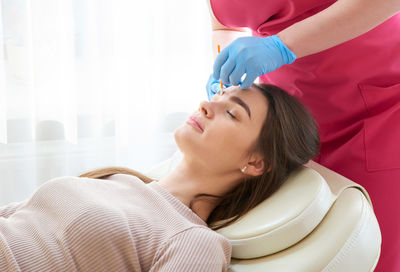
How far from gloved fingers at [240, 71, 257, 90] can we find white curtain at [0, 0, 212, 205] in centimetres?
133

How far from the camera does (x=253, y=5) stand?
1550 mm

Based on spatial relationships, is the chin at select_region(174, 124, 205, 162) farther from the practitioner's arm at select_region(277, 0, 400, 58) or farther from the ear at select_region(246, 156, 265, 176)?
the practitioner's arm at select_region(277, 0, 400, 58)

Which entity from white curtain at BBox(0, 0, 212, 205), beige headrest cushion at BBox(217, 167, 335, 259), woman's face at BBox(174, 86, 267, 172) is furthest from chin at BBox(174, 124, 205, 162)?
white curtain at BBox(0, 0, 212, 205)

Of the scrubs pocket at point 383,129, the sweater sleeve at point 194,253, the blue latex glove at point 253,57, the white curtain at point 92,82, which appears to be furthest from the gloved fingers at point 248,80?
the white curtain at point 92,82

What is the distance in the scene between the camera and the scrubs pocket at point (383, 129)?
1.44 meters

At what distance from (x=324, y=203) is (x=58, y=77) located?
1.71 meters

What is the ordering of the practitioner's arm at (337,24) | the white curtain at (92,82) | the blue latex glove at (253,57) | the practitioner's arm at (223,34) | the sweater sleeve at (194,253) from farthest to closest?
1. the white curtain at (92,82)
2. the practitioner's arm at (223,34)
3. the blue latex glove at (253,57)
4. the practitioner's arm at (337,24)
5. the sweater sleeve at (194,253)

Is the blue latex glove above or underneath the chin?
above

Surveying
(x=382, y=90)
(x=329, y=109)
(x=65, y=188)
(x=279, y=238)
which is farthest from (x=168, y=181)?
(x=382, y=90)

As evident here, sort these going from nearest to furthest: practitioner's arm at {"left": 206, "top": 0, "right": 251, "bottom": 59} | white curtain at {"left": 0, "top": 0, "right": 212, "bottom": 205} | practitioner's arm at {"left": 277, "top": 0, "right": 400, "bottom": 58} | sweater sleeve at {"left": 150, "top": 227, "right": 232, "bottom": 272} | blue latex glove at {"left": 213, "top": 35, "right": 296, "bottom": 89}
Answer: sweater sleeve at {"left": 150, "top": 227, "right": 232, "bottom": 272} → practitioner's arm at {"left": 277, "top": 0, "right": 400, "bottom": 58} → blue latex glove at {"left": 213, "top": 35, "right": 296, "bottom": 89} → practitioner's arm at {"left": 206, "top": 0, "right": 251, "bottom": 59} → white curtain at {"left": 0, "top": 0, "right": 212, "bottom": 205}

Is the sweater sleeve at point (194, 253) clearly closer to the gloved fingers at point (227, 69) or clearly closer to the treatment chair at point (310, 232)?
the treatment chair at point (310, 232)

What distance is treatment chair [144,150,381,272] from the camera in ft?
3.71

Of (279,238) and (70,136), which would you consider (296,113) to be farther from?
(70,136)

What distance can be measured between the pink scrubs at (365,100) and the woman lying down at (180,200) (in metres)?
0.12
